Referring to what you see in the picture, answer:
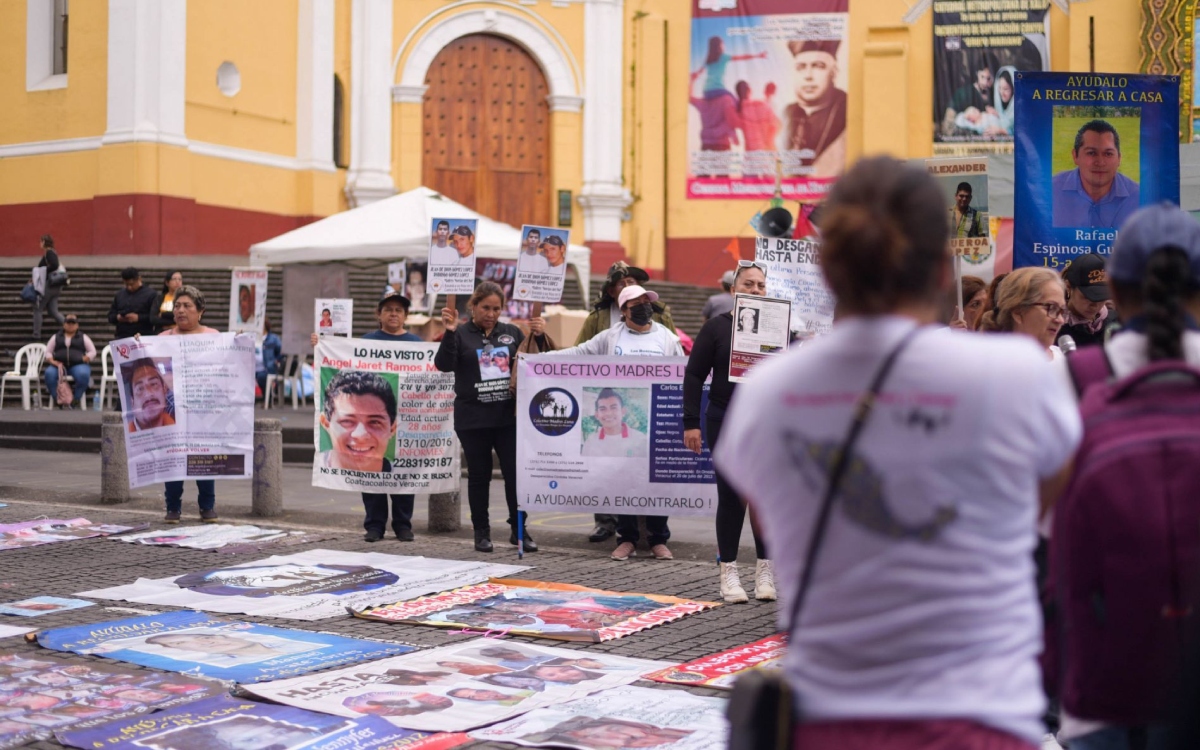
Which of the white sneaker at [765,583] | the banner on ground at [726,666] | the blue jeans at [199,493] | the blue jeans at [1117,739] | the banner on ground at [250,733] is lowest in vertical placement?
the banner on ground at [250,733]

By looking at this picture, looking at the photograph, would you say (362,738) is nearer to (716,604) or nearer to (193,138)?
(716,604)

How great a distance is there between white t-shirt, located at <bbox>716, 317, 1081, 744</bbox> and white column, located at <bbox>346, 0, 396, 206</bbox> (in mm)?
26521

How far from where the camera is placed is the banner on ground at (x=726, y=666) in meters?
5.90

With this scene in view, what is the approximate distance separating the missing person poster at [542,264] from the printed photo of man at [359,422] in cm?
132

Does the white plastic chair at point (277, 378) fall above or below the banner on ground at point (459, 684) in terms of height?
above

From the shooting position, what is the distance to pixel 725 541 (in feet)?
26.1

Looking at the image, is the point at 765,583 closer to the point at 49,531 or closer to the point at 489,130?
the point at 49,531

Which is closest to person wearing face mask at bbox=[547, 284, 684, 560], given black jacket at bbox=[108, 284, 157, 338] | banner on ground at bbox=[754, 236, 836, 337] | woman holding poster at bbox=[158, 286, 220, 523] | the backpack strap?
banner on ground at bbox=[754, 236, 836, 337]

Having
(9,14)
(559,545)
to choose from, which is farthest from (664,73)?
(559,545)

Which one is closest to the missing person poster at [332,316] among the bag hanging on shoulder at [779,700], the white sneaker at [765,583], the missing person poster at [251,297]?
the missing person poster at [251,297]

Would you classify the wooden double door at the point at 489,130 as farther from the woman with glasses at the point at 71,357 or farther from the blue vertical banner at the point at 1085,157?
the blue vertical banner at the point at 1085,157

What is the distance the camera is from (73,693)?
5703mm

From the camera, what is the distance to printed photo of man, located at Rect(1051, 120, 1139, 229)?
26.7 ft

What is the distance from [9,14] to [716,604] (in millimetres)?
24448
